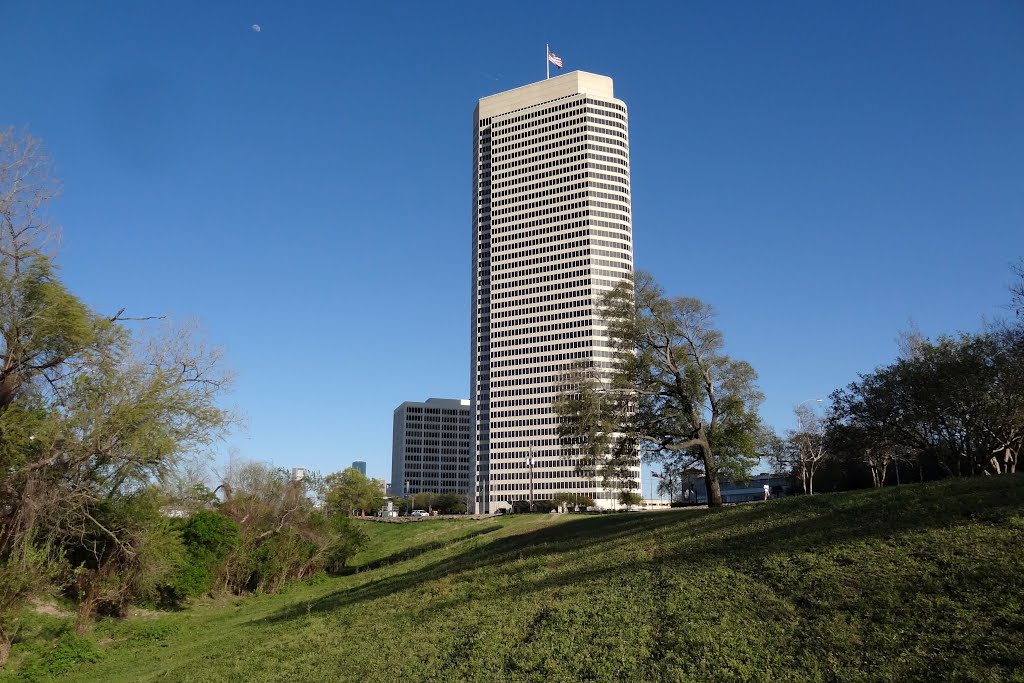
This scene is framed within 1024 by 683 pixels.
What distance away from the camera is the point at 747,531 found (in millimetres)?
22688

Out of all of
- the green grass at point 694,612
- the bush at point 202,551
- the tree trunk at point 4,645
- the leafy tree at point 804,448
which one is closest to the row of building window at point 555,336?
the leafy tree at point 804,448

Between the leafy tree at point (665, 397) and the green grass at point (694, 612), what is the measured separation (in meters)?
6.29

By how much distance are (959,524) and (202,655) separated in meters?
25.5

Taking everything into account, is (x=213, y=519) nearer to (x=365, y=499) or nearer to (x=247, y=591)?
(x=247, y=591)

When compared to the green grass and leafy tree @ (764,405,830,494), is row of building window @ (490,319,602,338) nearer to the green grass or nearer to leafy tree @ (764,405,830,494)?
leafy tree @ (764,405,830,494)

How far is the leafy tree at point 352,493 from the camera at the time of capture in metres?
111

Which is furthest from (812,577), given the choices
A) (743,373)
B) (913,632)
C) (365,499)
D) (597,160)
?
(597,160)

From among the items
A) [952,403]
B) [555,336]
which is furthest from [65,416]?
[555,336]

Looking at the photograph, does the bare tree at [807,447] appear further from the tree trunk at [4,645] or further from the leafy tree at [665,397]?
the tree trunk at [4,645]

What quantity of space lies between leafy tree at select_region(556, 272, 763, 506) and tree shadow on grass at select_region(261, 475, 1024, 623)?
4.61 m

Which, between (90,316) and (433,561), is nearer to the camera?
(90,316)

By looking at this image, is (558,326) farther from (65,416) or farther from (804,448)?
(65,416)

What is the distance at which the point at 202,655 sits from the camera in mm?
26766

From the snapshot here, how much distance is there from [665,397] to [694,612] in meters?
20.3
